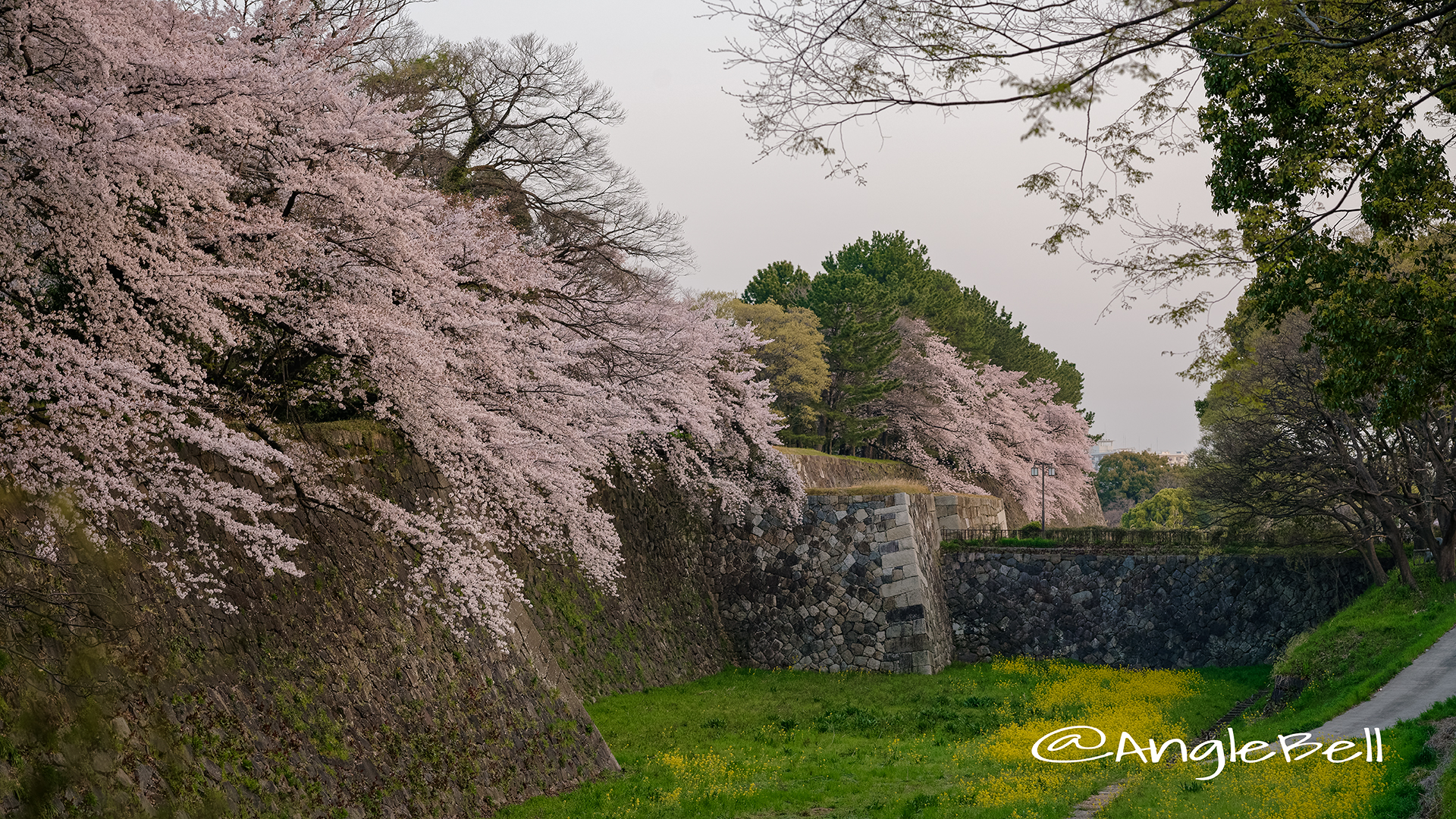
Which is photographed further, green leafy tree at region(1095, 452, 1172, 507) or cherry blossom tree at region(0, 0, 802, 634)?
green leafy tree at region(1095, 452, 1172, 507)

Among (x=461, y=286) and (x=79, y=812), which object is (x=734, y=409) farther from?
(x=79, y=812)

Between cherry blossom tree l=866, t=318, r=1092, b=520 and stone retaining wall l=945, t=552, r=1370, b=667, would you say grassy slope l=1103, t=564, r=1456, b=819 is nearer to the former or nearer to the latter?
stone retaining wall l=945, t=552, r=1370, b=667

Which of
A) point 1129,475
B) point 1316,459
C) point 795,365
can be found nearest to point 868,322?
point 795,365

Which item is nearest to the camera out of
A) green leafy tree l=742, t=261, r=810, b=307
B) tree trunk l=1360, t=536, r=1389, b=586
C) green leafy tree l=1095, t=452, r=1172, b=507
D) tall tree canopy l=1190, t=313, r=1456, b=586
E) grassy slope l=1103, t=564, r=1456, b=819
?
grassy slope l=1103, t=564, r=1456, b=819

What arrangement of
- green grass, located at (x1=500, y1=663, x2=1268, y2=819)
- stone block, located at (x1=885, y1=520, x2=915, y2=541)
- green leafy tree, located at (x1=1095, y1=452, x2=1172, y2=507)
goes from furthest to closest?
green leafy tree, located at (x1=1095, y1=452, x2=1172, y2=507)
stone block, located at (x1=885, y1=520, x2=915, y2=541)
green grass, located at (x1=500, y1=663, x2=1268, y2=819)

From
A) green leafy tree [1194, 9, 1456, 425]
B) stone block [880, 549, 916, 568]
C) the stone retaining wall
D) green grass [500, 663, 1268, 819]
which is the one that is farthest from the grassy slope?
stone block [880, 549, 916, 568]

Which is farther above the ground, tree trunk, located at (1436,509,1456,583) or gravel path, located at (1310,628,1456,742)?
tree trunk, located at (1436,509,1456,583)

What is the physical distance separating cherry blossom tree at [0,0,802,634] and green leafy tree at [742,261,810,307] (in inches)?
1261

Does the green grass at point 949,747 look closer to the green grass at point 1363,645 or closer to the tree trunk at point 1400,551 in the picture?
the green grass at point 1363,645

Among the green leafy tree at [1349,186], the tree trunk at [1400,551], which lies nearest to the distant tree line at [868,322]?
the tree trunk at [1400,551]

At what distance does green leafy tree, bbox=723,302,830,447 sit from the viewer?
108 feet

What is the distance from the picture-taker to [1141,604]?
24.0 metres

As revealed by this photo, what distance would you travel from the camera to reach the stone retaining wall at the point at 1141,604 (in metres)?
22.8

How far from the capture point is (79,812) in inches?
237
